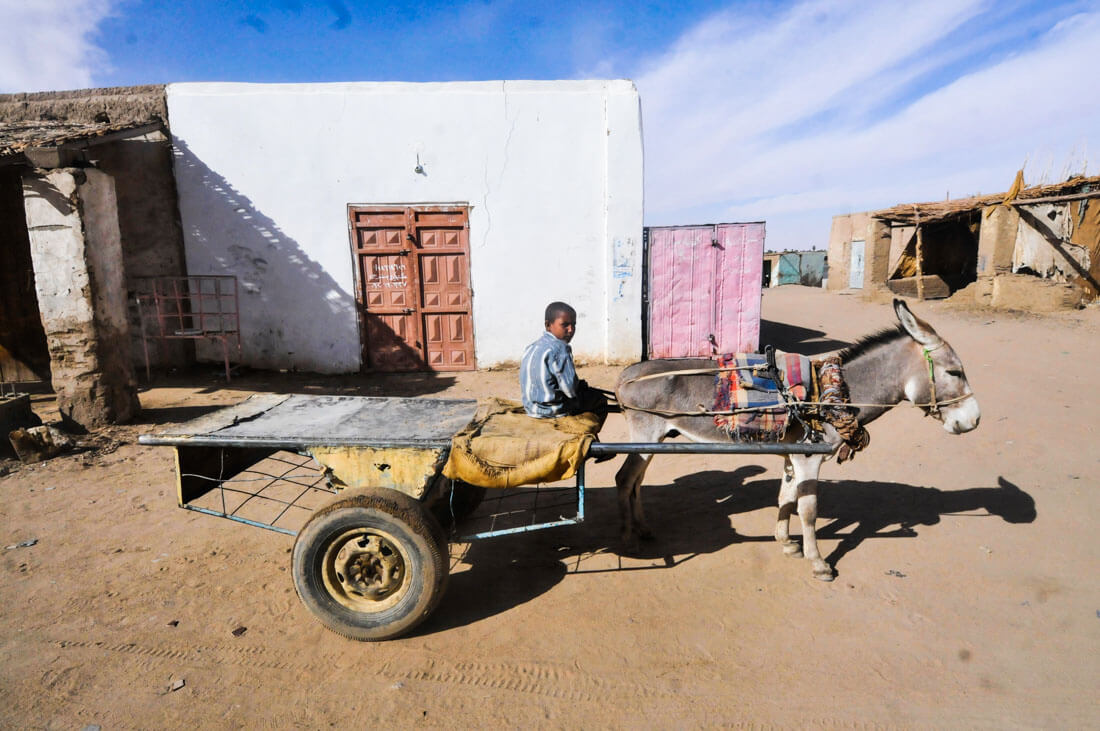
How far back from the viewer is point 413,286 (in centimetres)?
1040

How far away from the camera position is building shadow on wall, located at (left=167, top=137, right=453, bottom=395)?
1002 centimetres

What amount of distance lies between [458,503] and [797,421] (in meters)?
2.53

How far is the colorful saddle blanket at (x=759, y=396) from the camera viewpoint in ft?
12.4

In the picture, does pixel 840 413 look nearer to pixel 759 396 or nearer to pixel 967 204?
pixel 759 396

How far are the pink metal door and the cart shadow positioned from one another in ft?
17.8

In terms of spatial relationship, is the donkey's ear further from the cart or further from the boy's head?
the boy's head

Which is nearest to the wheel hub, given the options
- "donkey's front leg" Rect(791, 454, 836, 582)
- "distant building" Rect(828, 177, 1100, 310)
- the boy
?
the boy

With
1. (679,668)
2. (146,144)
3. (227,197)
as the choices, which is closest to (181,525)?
(679,668)

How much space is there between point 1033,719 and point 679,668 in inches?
59.9

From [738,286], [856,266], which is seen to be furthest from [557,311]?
[856,266]

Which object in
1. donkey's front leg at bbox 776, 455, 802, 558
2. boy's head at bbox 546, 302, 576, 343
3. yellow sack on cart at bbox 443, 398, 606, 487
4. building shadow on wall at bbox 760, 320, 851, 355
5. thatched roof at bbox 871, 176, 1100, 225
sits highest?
thatched roof at bbox 871, 176, 1100, 225

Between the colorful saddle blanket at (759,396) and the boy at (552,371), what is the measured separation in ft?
3.41

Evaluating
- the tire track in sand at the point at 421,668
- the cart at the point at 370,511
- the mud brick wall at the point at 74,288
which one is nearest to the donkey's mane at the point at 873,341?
the cart at the point at 370,511

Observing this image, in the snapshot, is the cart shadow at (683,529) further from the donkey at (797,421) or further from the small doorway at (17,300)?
the small doorway at (17,300)
